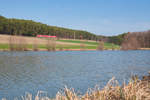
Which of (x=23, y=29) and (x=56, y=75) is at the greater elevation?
(x=23, y=29)

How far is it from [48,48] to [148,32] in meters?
51.7

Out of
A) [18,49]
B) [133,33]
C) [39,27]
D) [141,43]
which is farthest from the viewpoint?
[39,27]

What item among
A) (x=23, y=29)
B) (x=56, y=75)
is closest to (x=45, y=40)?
(x=23, y=29)

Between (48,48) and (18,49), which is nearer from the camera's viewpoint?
(18,49)

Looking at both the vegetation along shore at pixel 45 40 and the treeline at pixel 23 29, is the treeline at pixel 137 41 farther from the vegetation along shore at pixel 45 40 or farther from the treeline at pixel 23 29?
the treeline at pixel 23 29

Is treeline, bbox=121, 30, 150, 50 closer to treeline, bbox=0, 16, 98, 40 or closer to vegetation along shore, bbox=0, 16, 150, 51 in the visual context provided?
vegetation along shore, bbox=0, 16, 150, 51

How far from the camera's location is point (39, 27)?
10744 centimetres

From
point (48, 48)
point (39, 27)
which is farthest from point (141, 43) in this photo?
point (39, 27)

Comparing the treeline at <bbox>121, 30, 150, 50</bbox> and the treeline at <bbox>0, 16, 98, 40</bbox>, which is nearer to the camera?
the treeline at <bbox>121, 30, 150, 50</bbox>

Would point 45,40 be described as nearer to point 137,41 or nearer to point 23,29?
point 23,29

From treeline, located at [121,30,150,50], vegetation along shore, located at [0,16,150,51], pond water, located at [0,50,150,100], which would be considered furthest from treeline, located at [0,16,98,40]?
pond water, located at [0,50,150,100]

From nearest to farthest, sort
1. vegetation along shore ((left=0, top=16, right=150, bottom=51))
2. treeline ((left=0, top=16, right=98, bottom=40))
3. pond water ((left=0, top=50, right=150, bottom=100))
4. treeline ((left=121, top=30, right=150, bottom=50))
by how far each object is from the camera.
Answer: pond water ((left=0, top=50, right=150, bottom=100)) < vegetation along shore ((left=0, top=16, right=150, bottom=51)) < treeline ((left=121, top=30, right=150, bottom=50)) < treeline ((left=0, top=16, right=98, bottom=40))

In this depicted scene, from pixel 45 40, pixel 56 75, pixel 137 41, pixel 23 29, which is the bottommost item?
pixel 56 75

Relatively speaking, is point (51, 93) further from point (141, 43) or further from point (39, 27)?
point (39, 27)
